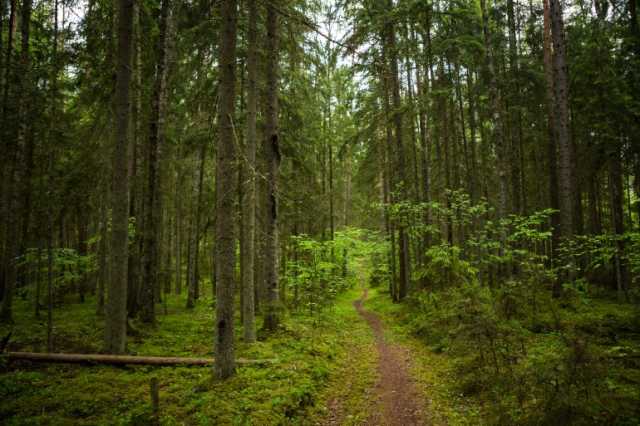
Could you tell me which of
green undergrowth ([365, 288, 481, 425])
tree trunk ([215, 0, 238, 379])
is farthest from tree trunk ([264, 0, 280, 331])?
green undergrowth ([365, 288, 481, 425])

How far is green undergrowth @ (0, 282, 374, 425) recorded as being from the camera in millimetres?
5449

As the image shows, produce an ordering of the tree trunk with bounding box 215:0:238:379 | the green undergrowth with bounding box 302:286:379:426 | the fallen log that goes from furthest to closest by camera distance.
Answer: the fallen log
the tree trunk with bounding box 215:0:238:379
the green undergrowth with bounding box 302:286:379:426

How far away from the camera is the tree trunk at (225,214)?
21.4 feet

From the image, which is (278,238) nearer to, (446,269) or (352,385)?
(352,385)

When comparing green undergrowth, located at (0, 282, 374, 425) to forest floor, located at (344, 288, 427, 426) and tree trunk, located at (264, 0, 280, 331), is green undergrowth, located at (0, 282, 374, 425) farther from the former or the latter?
tree trunk, located at (264, 0, 280, 331)

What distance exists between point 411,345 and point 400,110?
31.4ft

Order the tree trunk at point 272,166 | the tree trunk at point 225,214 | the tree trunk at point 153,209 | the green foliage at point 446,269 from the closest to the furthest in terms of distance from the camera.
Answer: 1. the tree trunk at point 225,214
2. the tree trunk at point 272,166
3. the tree trunk at point 153,209
4. the green foliage at point 446,269

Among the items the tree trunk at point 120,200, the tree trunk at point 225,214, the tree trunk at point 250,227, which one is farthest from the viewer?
the tree trunk at point 250,227

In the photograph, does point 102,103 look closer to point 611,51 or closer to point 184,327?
point 184,327

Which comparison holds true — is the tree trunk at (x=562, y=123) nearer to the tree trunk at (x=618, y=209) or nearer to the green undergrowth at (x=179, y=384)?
the tree trunk at (x=618, y=209)

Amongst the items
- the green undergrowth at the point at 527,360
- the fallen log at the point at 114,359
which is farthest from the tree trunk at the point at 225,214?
the green undergrowth at the point at 527,360

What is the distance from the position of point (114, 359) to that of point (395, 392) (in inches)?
250

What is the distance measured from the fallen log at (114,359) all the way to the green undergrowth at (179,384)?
0.47 feet

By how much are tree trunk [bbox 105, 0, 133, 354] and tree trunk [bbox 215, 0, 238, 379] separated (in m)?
2.93
